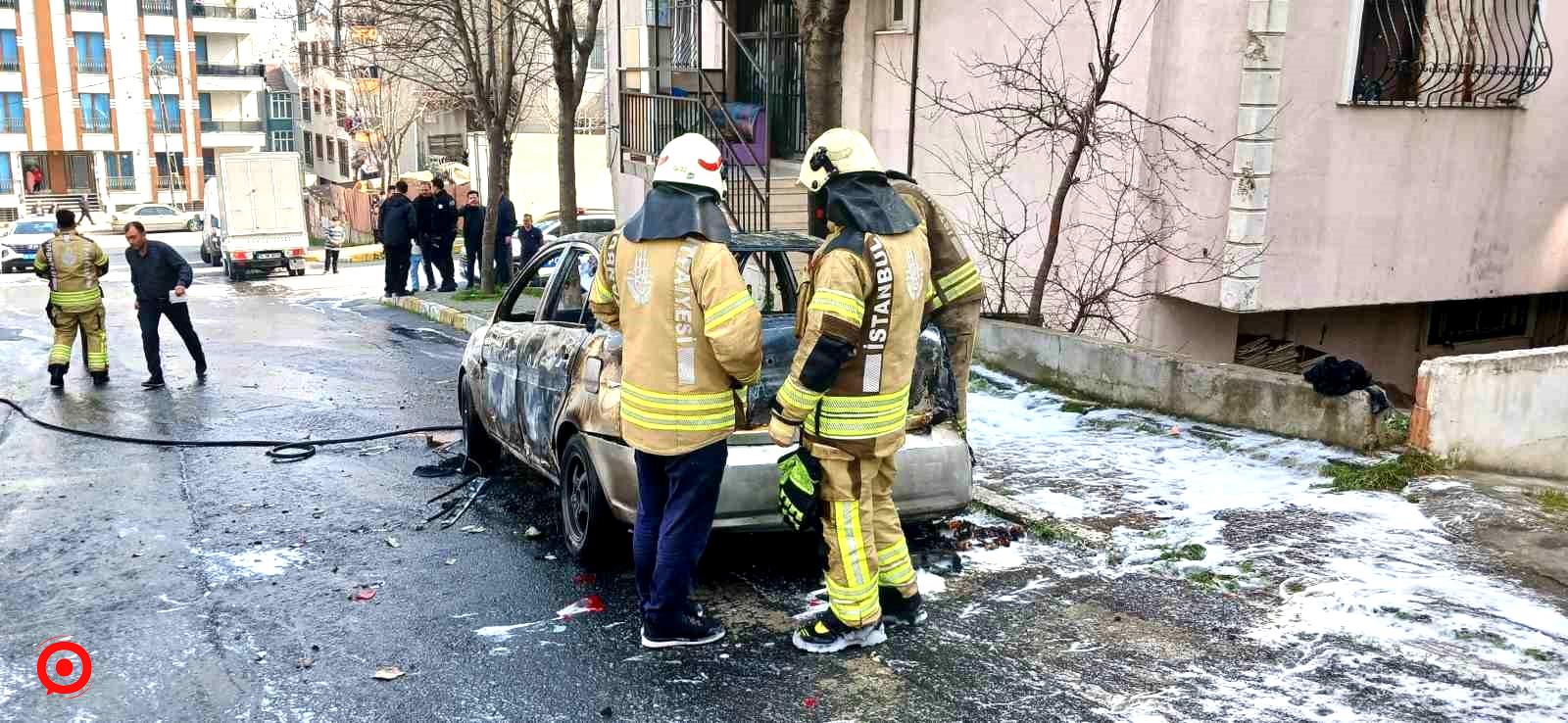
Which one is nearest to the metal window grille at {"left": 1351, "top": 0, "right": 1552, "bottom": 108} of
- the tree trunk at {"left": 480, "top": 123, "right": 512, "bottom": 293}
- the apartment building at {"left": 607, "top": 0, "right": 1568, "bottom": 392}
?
the apartment building at {"left": 607, "top": 0, "right": 1568, "bottom": 392}

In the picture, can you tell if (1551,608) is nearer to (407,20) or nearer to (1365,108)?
(1365,108)

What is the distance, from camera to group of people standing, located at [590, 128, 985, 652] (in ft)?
14.9

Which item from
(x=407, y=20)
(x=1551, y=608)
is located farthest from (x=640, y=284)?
(x=407, y=20)

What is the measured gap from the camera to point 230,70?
2657 inches

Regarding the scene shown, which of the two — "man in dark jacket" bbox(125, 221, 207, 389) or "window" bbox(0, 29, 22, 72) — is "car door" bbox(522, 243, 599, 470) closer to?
"man in dark jacket" bbox(125, 221, 207, 389)

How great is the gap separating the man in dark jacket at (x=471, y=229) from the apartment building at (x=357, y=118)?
34.5 feet

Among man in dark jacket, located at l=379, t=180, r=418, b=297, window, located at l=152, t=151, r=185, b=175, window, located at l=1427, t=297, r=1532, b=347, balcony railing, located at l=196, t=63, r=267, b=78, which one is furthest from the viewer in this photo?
balcony railing, located at l=196, t=63, r=267, b=78

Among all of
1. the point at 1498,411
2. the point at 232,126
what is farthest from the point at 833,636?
the point at 232,126

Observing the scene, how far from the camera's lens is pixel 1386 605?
4965 mm

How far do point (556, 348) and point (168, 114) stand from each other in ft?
222

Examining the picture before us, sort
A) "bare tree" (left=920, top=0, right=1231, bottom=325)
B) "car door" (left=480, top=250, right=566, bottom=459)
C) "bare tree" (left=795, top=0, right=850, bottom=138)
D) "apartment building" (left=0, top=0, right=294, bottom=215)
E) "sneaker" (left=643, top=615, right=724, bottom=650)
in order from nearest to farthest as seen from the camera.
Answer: "sneaker" (left=643, top=615, right=724, bottom=650)
"car door" (left=480, top=250, right=566, bottom=459)
"bare tree" (left=795, top=0, right=850, bottom=138)
"bare tree" (left=920, top=0, right=1231, bottom=325)
"apartment building" (left=0, top=0, right=294, bottom=215)

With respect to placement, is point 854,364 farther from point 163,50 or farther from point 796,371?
point 163,50

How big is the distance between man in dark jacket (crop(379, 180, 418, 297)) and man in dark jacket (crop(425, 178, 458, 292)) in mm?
367

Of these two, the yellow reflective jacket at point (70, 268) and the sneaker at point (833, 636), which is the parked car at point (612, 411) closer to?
the sneaker at point (833, 636)
